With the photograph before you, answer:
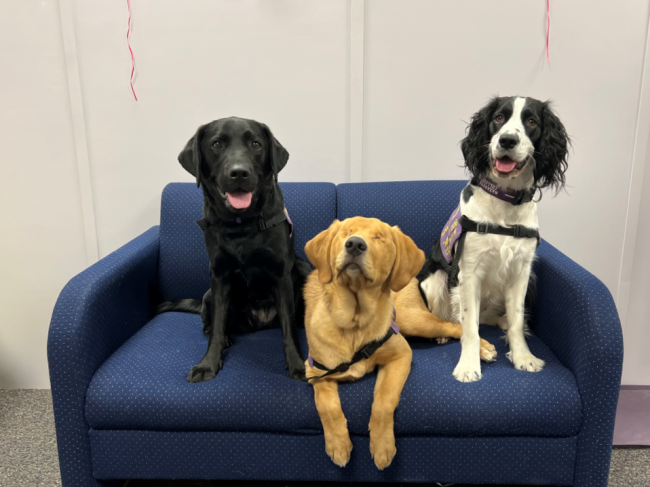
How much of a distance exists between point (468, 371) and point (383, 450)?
413 mm

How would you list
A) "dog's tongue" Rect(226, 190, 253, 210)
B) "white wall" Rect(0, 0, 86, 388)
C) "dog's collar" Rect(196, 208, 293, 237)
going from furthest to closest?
1. "white wall" Rect(0, 0, 86, 388)
2. "dog's collar" Rect(196, 208, 293, 237)
3. "dog's tongue" Rect(226, 190, 253, 210)

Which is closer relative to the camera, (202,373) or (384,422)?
(384,422)

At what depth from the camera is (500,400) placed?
1.51 meters

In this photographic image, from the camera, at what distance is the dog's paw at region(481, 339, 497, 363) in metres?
1.73

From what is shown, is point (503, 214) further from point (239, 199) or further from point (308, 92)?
point (308, 92)

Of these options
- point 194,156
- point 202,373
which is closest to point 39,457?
point 202,373

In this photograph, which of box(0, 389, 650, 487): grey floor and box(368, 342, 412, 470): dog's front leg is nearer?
box(368, 342, 412, 470): dog's front leg

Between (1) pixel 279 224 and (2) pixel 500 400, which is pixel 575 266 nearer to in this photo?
(2) pixel 500 400

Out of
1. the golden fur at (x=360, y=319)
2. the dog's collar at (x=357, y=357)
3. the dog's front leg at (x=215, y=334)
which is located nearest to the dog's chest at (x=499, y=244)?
the golden fur at (x=360, y=319)

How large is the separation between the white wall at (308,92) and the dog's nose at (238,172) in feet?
3.11

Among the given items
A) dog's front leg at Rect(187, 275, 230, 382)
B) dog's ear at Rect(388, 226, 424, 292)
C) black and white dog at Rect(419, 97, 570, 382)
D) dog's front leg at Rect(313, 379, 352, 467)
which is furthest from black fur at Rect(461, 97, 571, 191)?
dog's front leg at Rect(187, 275, 230, 382)

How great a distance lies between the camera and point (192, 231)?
7.64ft

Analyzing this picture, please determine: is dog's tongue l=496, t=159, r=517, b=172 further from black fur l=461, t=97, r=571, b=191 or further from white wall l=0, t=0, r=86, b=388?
white wall l=0, t=0, r=86, b=388

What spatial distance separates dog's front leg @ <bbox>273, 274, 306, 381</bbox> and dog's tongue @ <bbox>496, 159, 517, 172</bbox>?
0.94 m
